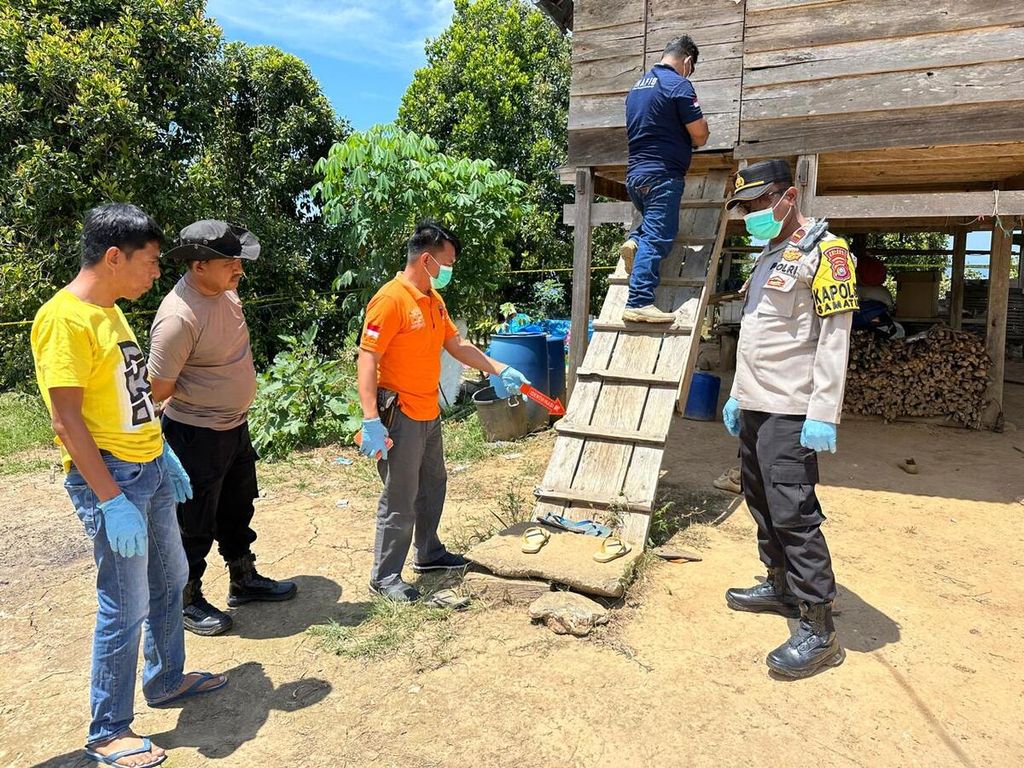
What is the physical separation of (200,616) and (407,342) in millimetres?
1667

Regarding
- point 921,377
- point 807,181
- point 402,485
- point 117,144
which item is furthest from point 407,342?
point 117,144

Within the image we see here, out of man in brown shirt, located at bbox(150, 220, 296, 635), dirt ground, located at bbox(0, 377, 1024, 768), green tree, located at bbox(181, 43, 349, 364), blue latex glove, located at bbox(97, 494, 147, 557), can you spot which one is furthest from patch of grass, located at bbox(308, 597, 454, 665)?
green tree, located at bbox(181, 43, 349, 364)

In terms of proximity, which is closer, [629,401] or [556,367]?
[629,401]

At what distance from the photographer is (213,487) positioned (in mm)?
3332

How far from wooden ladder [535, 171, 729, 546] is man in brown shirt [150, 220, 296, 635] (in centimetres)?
177

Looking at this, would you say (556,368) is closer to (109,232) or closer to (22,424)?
(22,424)

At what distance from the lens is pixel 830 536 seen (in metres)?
4.64

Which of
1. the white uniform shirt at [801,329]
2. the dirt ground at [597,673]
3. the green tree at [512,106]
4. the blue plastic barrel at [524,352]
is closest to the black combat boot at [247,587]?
the dirt ground at [597,673]

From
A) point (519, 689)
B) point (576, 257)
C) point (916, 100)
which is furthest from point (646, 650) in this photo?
point (916, 100)

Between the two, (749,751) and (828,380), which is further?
(828,380)

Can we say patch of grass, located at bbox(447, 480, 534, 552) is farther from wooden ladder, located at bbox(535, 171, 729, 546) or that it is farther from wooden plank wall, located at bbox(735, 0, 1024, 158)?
wooden plank wall, located at bbox(735, 0, 1024, 158)

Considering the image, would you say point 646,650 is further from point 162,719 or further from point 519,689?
point 162,719

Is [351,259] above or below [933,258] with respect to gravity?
below

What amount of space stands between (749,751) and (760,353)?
1.56 meters
